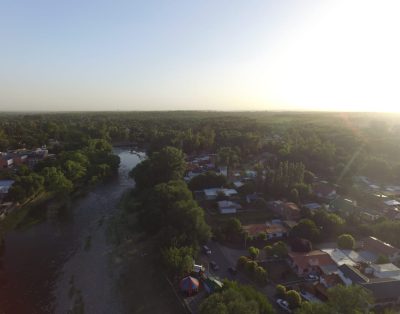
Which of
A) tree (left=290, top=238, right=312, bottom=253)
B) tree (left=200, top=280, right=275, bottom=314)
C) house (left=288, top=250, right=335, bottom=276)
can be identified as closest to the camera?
tree (left=200, top=280, right=275, bottom=314)

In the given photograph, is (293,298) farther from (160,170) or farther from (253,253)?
(160,170)

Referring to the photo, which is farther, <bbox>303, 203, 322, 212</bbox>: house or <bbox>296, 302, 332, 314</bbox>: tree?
<bbox>303, 203, 322, 212</bbox>: house

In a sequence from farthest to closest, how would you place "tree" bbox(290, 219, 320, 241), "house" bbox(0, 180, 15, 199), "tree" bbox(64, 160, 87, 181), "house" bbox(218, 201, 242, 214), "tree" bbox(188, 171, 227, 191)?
"tree" bbox(64, 160, 87, 181) < "tree" bbox(188, 171, 227, 191) < "house" bbox(0, 180, 15, 199) < "house" bbox(218, 201, 242, 214) < "tree" bbox(290, 219, 320, 241)

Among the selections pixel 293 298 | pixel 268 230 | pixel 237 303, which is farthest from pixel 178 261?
pixel 268 230

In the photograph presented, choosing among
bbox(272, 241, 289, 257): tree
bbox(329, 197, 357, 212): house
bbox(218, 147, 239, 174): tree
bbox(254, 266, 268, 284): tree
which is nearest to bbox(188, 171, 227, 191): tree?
bbox(329, 197, 357, 212): house

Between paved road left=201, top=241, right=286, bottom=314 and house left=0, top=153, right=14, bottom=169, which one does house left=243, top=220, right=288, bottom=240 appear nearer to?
paved road left=201, top=241, right=286, bottom=314

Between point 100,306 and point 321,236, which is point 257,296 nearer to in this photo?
point 100,306
